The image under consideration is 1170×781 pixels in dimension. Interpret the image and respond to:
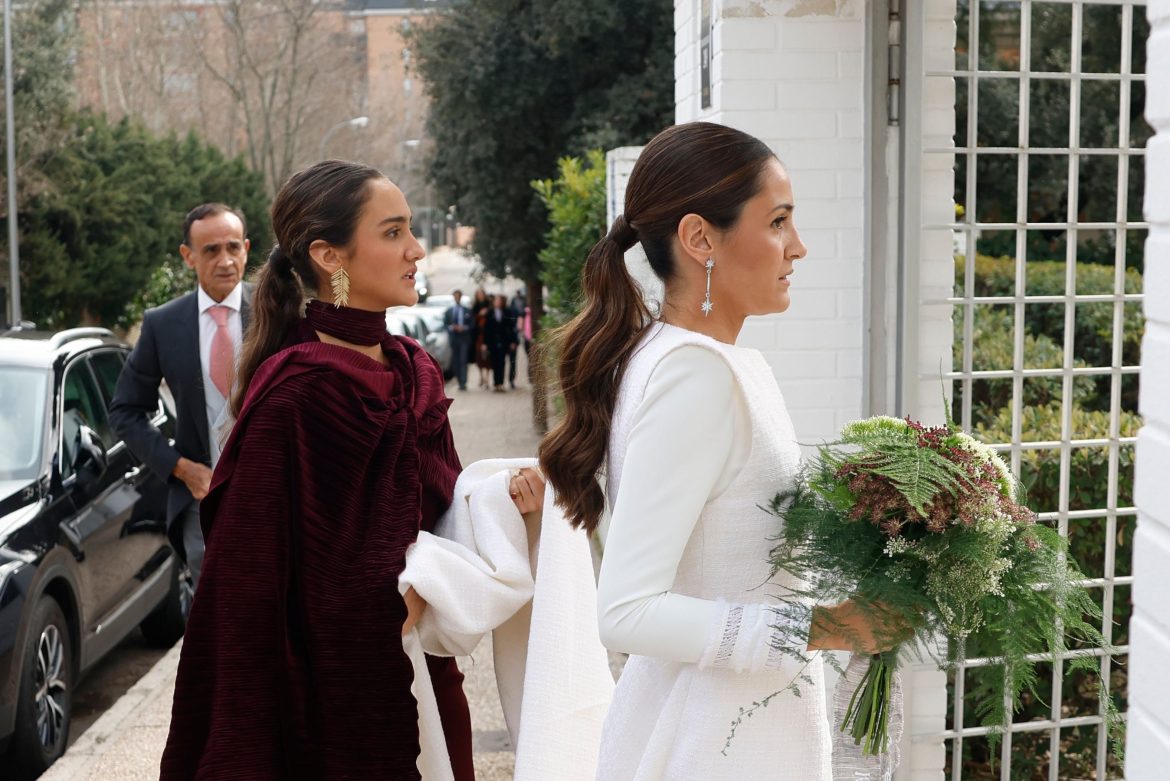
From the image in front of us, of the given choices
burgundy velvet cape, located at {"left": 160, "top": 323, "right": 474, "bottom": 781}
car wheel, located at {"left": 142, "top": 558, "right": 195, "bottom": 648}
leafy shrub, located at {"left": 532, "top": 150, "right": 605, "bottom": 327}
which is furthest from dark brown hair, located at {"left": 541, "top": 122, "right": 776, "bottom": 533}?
leafy shrub, located at {"left": 532, "top": 150, "right": 605, "bottom": 327}

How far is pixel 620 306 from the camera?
235cm

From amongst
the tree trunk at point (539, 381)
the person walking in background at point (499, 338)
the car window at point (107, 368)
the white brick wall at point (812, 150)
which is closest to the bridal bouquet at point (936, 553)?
the tree trunk at point (539, 381)

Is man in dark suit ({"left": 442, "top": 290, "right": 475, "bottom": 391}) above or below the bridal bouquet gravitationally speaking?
below

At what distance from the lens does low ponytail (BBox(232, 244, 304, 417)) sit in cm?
360

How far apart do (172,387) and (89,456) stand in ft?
4.35

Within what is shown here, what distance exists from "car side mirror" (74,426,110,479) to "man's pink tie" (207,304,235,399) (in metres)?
1.33

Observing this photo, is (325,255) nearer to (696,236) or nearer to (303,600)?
(303,600)

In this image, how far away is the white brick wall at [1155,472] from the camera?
4.93 ft

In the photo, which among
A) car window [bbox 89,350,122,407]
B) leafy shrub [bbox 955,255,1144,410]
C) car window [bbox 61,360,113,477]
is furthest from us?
leafy shrub [bbox 955,255,1144,410]

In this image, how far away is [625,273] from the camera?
7.86 ft

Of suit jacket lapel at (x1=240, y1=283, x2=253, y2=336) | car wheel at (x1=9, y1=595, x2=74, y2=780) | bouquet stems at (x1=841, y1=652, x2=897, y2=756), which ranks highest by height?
suit jacket lapel at (x1=240, y1=283, x2=253, y2=336)

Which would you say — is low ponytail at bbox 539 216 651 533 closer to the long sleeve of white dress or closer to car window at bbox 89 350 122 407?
the long sleeve of white dress

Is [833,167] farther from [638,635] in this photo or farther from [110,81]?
[110,81]

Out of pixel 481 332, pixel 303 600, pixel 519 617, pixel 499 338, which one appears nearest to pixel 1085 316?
pixel 519 617
